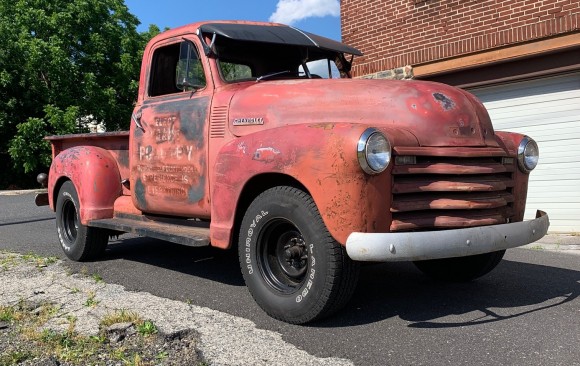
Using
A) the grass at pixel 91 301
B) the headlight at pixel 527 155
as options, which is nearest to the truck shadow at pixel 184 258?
the grass at pixel 91 301

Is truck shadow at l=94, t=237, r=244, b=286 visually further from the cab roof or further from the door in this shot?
the cab roof

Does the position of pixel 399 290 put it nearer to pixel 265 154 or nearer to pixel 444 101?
pixel 444 101

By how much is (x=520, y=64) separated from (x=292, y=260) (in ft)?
19.8

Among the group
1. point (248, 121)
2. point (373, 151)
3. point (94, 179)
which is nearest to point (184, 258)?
point (94, 179)

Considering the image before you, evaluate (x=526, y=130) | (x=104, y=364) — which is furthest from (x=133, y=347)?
(x=526, y=130)

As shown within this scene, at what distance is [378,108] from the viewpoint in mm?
3746

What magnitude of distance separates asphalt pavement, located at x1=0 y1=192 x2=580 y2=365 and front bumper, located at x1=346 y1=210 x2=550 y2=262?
21.6 inches

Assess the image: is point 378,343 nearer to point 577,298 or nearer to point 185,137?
point 577,298

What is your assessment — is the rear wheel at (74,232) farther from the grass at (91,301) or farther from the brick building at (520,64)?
the brick building at (520,64)

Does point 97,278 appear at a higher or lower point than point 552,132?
lower

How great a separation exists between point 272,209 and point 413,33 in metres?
6.80

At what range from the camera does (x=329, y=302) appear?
3.38m

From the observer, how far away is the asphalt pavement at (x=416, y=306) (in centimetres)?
315

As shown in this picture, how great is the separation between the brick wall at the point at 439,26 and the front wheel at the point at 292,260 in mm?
5877
